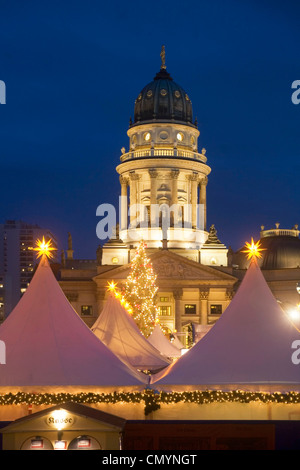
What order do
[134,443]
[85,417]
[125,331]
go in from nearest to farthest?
[85,417] → [134,443] → [125,331]

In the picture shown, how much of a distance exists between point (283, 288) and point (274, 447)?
73805 mm

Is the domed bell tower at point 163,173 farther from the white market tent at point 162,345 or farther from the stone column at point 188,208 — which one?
the white market tent at point 162,345

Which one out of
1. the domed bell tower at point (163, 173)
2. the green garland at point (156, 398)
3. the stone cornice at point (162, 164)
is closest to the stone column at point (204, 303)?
the domed bell tower at point (163, 173)

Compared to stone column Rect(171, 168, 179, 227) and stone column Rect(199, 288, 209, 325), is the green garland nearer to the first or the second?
stone column Rect(199, 288, 209, 325)

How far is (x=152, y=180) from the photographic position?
98.6 m

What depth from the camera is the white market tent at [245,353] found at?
78.4 feet

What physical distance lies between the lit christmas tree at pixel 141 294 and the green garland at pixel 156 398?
28.7 meters

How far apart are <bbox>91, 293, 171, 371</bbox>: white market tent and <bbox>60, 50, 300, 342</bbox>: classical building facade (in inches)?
1941

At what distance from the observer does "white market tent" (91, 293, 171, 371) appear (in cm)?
3300

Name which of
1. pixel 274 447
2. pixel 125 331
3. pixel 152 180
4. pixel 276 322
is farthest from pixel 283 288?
pixel 274 447

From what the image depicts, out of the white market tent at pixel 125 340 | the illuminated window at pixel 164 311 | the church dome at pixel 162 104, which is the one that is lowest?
the white market tent at pixel 125 340

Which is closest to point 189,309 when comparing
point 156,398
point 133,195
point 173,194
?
point 173,194
